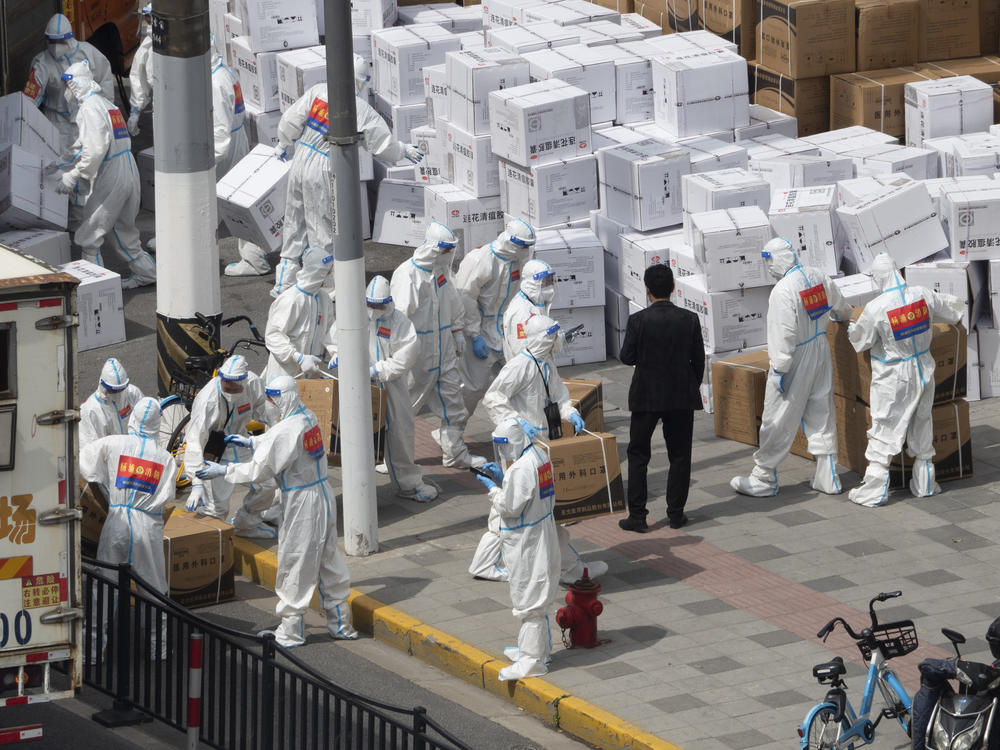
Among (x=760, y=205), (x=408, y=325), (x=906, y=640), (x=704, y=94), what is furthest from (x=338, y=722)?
(x=704, y=94)

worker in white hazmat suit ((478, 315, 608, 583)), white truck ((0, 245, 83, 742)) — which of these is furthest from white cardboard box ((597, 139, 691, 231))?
white truck ((0, 245, 83, 742))

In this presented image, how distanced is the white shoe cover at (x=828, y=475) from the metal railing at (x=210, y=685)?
4362mm

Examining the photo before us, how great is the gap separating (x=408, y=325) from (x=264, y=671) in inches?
169

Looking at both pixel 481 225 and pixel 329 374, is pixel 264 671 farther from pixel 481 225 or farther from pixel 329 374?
pixel 481 225

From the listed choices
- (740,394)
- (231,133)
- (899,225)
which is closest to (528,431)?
(740,394)

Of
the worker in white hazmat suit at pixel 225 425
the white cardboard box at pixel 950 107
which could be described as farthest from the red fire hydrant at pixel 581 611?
the white cardboard box at pixel 950 107

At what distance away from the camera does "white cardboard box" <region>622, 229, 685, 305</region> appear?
15344 millimetres

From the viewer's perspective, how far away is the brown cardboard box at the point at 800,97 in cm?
1773

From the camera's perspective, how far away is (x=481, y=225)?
16922 millimetres

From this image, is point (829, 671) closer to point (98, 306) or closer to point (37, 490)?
point (37, 490)

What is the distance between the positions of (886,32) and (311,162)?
589 cm

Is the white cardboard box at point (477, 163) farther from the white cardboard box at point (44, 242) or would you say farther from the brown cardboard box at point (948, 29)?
the brown cardboard box at point (948, 29)

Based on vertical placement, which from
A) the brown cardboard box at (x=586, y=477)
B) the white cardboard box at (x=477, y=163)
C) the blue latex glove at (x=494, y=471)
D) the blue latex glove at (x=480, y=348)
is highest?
the white cardboard box at (x=477, y=163)

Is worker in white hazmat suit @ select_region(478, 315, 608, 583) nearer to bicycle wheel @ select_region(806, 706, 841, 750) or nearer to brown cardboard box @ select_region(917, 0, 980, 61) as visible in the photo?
bicycle wheel @ select_region(806, 706, 841, 750)
